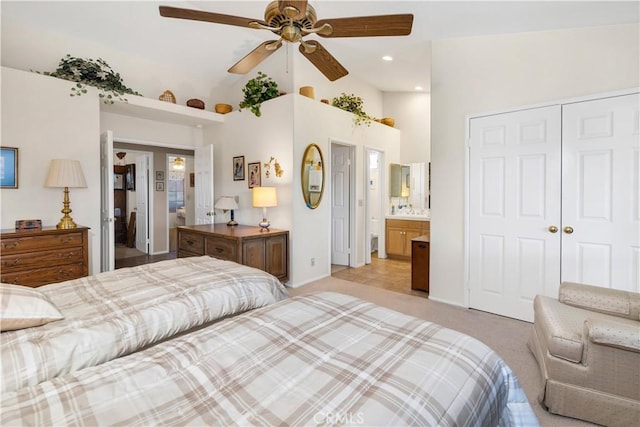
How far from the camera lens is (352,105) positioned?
4977 mm

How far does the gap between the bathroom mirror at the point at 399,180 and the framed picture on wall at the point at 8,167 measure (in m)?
5.27

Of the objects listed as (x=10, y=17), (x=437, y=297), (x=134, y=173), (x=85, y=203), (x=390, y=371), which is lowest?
(x=437, y=297)

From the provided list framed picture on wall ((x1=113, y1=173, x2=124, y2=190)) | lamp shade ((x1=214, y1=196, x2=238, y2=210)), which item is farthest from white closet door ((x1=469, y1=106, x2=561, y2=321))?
framed picture on wall ((x1=113, y1=173, x2=124, y2=190))

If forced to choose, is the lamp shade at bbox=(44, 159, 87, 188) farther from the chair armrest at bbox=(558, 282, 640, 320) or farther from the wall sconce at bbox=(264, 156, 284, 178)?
the chair armrest at bbox=(558, 282, 640, 320)

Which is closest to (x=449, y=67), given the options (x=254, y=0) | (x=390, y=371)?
(x=254, y=0)

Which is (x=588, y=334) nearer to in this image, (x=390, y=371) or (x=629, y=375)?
(x=629, y=375)

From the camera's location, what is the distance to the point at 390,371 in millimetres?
999

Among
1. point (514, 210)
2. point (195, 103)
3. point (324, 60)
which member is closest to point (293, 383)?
point (324, 60)

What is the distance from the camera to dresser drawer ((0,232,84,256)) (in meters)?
2.83

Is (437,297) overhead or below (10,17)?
below

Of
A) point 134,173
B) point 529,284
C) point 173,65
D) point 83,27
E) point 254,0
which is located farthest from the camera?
point 134,173

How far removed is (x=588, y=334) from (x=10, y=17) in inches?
242

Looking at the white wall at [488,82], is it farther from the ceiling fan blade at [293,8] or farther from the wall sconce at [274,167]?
the ceiling fan blade at [293,8]

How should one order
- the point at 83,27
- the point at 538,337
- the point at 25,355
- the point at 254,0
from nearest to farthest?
the point at 25,355, the point at 538,337, the point at 254,0, the point at 83,27
